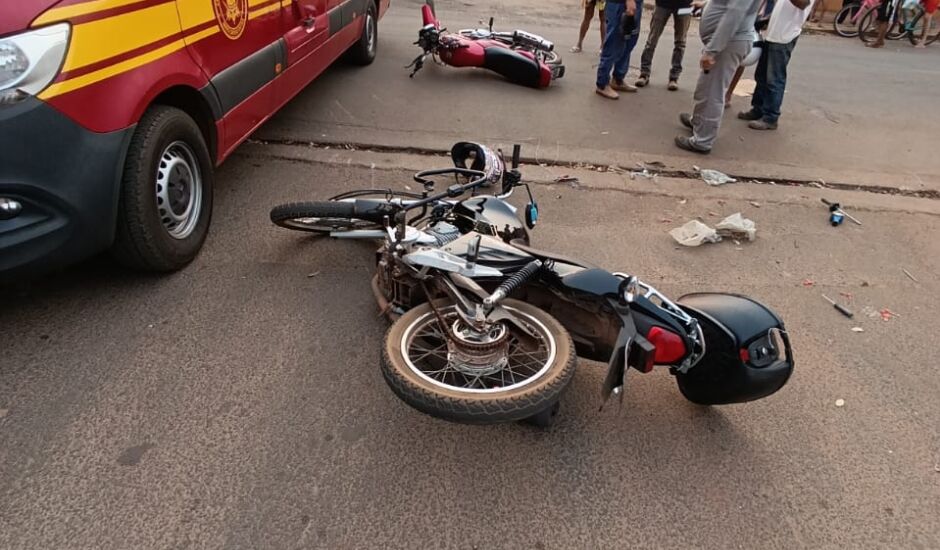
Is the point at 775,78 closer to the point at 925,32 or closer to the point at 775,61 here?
the point at 775,61

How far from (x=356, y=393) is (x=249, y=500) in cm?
65

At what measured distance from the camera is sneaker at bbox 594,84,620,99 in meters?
7.24

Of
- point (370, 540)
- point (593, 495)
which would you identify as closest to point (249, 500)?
point (370, 540)

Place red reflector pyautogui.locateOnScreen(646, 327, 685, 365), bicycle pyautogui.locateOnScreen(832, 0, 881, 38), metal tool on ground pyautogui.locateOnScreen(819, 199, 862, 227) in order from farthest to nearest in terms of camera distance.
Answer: bicycle pyautogui.locateOnScreen(832, 0, 881, 38) → metal tool on ground pyautogui.locateOnScreen(819, 199, 862, 227) → red reflector pyautogui.locateOnScreen(646, 327, 685, 365)

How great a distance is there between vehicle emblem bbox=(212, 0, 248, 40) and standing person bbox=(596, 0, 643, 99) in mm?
4202

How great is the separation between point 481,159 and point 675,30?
4.70 metres

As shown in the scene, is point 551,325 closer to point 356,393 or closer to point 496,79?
point 356,393

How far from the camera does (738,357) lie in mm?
2504

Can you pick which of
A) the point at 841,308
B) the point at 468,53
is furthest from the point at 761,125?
the point at 841,308

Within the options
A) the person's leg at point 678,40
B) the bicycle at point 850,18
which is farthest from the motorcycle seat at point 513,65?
the bicycle at point 850,18

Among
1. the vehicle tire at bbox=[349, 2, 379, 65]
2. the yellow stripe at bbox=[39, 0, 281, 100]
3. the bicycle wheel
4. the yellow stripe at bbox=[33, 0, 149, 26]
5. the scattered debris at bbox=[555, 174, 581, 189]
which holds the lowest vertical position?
the bicycle wheel

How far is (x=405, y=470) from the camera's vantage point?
7.80 ft

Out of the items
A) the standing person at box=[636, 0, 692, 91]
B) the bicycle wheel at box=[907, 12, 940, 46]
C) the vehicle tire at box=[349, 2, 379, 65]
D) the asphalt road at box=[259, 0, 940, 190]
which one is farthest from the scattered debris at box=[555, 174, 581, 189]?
the bicycle wheel at box=[907, 12, 940, 46]

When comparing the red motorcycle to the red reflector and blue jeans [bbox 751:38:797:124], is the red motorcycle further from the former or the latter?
the red reflector
